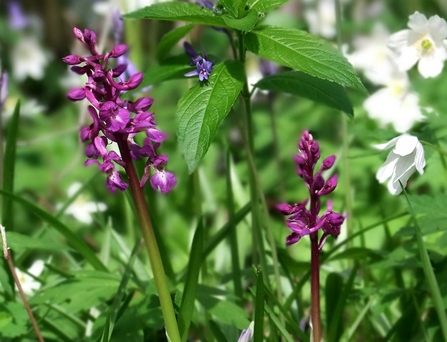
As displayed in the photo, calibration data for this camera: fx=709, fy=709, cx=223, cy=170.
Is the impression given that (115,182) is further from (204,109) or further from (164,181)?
(204,109)

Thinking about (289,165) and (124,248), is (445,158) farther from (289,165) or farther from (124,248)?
(289,165)

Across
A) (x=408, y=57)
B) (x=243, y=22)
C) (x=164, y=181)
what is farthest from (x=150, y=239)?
(x=408, y=57)

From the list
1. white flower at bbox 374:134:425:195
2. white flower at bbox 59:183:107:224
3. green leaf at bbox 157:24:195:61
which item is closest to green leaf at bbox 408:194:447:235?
white flower at bbox 374:134:425:195

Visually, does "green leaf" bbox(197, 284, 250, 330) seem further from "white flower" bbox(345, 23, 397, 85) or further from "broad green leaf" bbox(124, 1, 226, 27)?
"white flower" bbox(345, 23, 397, 85)

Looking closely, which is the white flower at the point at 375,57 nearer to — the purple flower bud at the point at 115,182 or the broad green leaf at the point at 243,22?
the broad green leaf at the point at 243,22

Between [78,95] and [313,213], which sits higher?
[78,95]

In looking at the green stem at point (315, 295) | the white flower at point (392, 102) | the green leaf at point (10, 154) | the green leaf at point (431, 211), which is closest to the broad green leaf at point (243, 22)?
the green stem at point (315, 295)
